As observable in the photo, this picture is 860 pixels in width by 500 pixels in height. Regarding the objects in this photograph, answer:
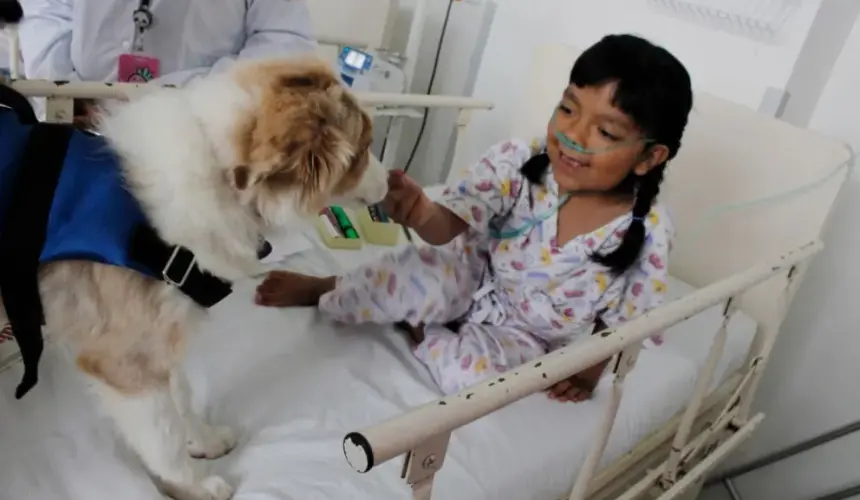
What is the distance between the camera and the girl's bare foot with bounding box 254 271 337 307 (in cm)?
138

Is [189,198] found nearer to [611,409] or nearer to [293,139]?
[293,139]

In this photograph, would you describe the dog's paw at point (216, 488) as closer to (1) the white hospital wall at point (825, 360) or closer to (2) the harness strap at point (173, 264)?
(2) the harness strap at point (173, 264)

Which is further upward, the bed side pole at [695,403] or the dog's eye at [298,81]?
the dog's eye at [298,81]

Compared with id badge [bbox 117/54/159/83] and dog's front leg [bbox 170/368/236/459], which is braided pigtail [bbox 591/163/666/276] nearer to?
dog's front leg [bbox 170/368/236/459]

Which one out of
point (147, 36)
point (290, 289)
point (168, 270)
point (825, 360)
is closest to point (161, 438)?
point (168, 270)

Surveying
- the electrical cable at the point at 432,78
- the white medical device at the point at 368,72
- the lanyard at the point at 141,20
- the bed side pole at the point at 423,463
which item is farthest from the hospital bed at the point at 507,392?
the electrical cable at the point at 432,78

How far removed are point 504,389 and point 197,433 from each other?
52 cm

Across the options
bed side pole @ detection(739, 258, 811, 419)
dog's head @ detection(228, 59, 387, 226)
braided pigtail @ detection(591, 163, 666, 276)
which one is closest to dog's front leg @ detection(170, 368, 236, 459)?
dog's head @ detection(228, 59, 387, 226)

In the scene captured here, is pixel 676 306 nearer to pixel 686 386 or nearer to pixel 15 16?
pixel 686 386

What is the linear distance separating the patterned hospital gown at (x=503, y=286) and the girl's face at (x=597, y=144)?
9cm

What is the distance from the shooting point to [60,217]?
87 cm

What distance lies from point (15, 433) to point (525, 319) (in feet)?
2.75

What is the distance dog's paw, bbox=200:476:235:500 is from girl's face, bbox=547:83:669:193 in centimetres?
72

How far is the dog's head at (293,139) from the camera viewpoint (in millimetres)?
835
